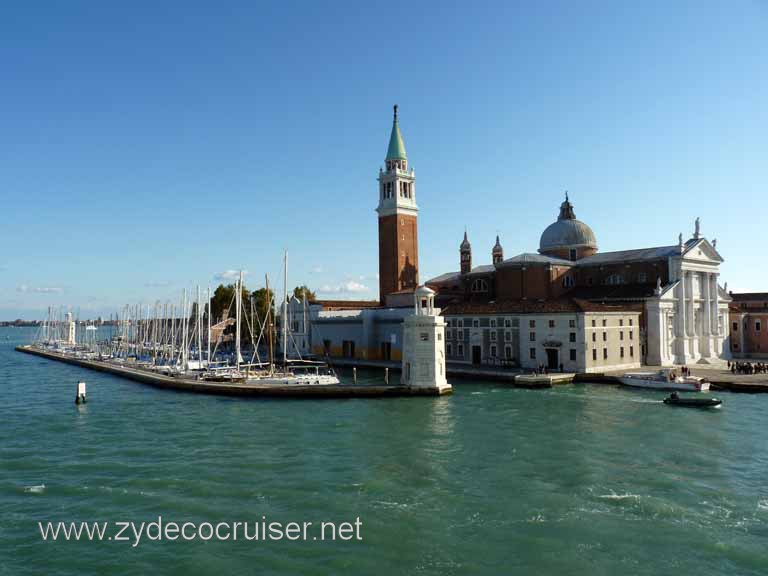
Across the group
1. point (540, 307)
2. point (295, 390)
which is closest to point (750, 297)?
point (540, 307)

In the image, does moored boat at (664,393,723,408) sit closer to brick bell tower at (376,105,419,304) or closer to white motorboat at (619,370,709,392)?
white motorboat at (619,370,709,392)

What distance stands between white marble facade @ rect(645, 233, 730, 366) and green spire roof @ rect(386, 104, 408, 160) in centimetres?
2889

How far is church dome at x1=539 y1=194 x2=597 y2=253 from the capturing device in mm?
58594

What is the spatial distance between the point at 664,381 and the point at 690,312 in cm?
1590

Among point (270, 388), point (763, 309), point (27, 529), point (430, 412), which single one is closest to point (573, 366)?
point (430, 412)

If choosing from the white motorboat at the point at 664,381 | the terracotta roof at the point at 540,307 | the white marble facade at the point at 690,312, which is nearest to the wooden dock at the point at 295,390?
the terracotta roof at the point at 540,307

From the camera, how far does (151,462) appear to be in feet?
64.4

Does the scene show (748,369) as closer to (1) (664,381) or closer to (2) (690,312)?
(1) (664,381)

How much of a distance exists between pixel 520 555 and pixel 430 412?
16.5 meters

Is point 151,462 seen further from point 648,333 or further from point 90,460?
point 648,333

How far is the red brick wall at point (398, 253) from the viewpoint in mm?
60906

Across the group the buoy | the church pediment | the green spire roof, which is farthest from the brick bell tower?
the buoy

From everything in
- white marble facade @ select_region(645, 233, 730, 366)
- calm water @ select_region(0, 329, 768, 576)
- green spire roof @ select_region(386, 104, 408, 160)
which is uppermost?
green spire roof @ select_region(386, 104, 408, 160)

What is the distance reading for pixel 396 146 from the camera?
206ft
